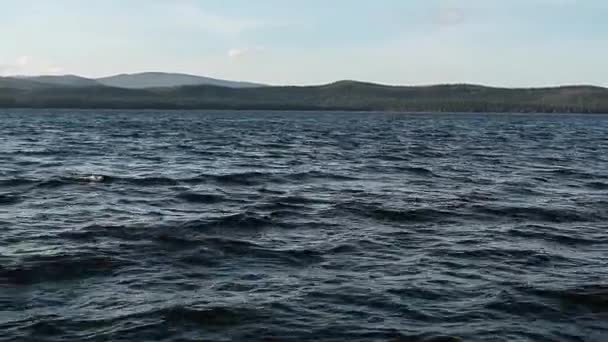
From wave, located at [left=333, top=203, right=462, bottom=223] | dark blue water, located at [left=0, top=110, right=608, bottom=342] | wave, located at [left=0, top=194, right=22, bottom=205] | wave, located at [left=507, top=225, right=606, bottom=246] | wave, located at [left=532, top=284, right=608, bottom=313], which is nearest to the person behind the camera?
dark blue water, located at [left=0, top=110, right=608, bottom=342]

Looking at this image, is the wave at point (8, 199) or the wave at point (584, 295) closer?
the wave at point (584, 295)

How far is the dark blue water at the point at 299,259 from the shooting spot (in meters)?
12.2

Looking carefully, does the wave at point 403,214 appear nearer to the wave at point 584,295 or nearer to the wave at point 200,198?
the wave at point 200,198

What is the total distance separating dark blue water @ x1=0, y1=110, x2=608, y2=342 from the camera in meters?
12.2

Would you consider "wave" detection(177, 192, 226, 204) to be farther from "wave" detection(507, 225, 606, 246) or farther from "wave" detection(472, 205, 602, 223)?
Result: "wave" detection(507, 225, 606, 246)

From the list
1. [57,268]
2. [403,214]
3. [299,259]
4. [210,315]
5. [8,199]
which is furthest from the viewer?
[8,199]

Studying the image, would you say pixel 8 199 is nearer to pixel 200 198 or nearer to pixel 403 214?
pixel 200 198

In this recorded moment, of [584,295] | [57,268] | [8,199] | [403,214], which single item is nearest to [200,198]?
[8,199]

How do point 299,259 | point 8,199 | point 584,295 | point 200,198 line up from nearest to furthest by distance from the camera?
point 584,295, point 299,259, point 8,199, point 200,198

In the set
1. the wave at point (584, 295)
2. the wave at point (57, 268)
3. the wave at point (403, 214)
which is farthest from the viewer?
the wave at point (403, 214)

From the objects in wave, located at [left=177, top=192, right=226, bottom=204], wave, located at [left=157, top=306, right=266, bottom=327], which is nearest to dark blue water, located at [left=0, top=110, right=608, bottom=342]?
wave, located at [left=157, top=306, right=266, bottom=327]

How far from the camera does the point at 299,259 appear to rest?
1688 centimetres

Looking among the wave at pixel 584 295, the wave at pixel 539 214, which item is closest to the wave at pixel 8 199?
the wave at pixel 539 214

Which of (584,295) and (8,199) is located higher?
(8,199)
